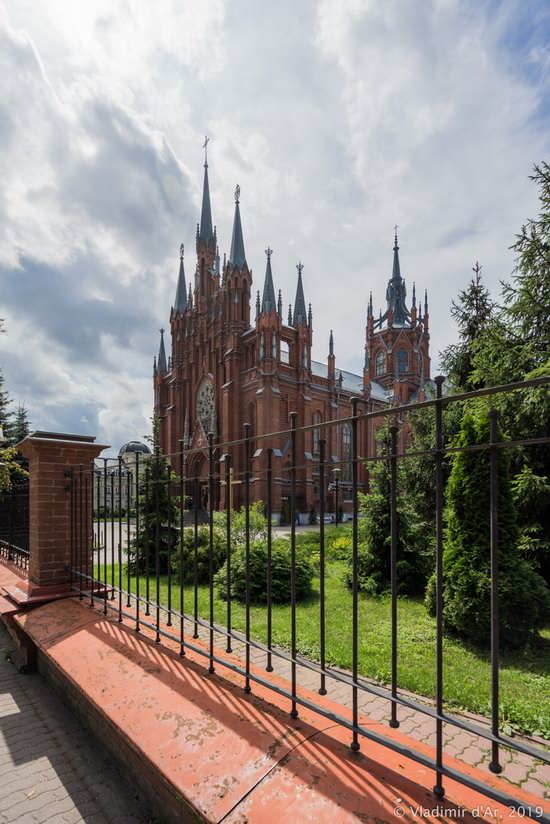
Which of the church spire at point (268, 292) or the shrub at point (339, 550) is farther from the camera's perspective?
the church spire at point (268, 292)

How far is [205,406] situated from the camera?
33062 mm

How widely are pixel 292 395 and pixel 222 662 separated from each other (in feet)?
89.9

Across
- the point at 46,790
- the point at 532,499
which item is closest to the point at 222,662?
the point at 46,790

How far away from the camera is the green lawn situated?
373 centimetres

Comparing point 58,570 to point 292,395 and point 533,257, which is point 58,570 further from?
point 292,395

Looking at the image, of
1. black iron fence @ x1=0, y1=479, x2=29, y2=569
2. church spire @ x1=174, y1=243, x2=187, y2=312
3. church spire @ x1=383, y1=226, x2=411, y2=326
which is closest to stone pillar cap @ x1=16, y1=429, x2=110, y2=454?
black iron fence @ x1=0, y1=479, x2=29, y2=569

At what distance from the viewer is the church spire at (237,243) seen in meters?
31.1

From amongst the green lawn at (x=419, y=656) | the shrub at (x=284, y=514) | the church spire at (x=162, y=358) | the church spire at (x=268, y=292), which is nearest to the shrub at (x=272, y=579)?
the green lawn at (x=419, y=656)

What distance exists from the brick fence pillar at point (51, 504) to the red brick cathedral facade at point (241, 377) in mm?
17854

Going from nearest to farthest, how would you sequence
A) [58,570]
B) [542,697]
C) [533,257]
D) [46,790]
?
[46,790] < [542,697] < [58,570] < [533,257]

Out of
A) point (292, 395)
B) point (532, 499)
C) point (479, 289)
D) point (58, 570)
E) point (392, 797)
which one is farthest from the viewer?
point (292, 395)

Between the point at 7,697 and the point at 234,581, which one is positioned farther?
the point at 234,581

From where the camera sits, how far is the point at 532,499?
23.9ft

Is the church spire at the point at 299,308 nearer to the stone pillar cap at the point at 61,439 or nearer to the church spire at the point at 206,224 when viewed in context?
the church spire at the point at 206,224
